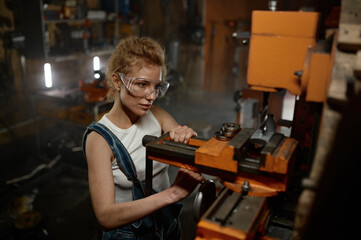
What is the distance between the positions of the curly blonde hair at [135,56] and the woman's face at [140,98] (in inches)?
0.9

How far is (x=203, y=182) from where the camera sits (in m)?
1.25

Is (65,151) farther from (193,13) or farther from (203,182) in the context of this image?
(193,13)

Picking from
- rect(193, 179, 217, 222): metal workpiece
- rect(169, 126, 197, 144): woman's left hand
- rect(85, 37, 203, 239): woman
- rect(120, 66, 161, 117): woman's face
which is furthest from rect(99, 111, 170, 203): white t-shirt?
rect(193, 179, 217, 222): metal workpiece

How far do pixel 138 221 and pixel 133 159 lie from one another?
11.2 inches

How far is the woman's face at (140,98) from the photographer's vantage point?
58.3 inches

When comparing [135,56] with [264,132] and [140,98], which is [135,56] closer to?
[140,98]

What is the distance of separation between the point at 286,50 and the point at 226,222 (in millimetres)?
589

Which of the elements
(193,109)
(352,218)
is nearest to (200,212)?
(352,218)

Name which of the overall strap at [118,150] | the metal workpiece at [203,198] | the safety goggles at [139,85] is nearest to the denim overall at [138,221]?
the overall strap at [118,150]

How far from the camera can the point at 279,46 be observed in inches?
42.6

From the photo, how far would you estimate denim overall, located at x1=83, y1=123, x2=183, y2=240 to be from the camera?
1.42 metres

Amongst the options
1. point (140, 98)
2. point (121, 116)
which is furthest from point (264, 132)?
point (121, 116)

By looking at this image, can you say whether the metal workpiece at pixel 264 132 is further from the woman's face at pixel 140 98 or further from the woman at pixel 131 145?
the woman's face at pixel 140 98

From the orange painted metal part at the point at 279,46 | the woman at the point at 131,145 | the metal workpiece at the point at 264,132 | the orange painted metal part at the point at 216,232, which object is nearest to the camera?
the orange painted metal part at the point at 216,232
